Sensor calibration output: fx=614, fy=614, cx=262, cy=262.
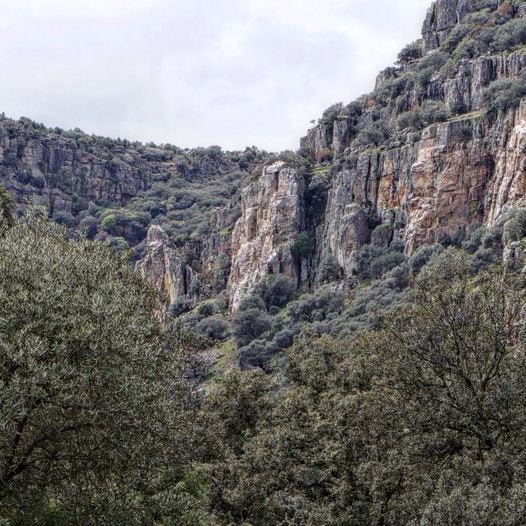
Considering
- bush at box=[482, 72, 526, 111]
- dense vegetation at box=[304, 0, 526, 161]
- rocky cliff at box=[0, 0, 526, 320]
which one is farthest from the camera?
dense vegetation at box=[304, 0, 526, 161]

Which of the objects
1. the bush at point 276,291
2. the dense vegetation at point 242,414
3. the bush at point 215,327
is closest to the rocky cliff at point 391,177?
the bush at point 276,291

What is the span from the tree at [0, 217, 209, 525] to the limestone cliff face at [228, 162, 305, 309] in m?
84.4

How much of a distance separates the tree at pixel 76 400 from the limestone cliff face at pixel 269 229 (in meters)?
84.4

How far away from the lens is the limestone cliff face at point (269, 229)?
10350 centimetres

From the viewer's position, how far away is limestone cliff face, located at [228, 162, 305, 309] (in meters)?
104

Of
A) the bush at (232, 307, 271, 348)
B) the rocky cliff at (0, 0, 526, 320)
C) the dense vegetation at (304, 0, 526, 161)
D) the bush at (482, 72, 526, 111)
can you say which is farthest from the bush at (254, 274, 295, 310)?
the bush at (482, 72, 526, 111)

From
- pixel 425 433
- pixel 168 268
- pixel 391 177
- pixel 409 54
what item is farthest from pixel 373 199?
pixel 425 433

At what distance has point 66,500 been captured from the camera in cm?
1403

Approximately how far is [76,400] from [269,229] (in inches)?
3740

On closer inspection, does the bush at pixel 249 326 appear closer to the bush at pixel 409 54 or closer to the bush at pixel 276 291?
the bush at pixel 276 291

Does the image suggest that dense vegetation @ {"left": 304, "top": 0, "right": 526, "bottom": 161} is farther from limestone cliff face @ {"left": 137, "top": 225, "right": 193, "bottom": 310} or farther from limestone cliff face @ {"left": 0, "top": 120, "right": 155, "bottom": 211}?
limestone cliff face @ {"left": 0, "top": 120, "right": 155, "bottom": 211}

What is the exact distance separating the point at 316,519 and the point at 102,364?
10595 mm

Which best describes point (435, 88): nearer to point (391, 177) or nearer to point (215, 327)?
point (391, 177)

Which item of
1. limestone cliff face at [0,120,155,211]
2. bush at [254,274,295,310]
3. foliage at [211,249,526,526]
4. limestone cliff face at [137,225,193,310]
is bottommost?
foliage at [211,249,526,526]
